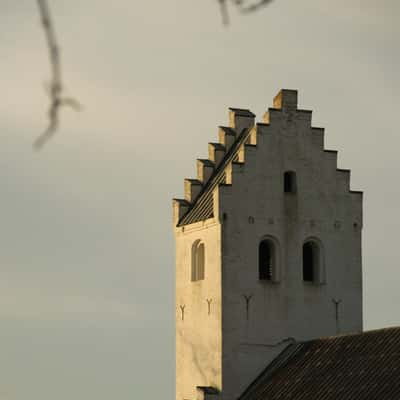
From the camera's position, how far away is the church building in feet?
104

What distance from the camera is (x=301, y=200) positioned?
108ft

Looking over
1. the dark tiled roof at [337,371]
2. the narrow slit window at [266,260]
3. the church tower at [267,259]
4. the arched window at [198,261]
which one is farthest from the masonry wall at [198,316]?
Answer: the dark tiled roof at [337,371]

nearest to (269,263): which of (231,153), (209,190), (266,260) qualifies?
(266,260)

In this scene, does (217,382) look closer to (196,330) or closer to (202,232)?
(196,330)

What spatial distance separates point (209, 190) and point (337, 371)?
26.4 ft

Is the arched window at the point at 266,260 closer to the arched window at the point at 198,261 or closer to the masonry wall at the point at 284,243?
the masonry wall at the point at 284,243

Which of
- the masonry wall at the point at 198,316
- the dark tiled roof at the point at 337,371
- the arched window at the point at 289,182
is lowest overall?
the dark tiled roof at the point at 337,371

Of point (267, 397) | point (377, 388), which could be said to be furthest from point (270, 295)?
point (377, 388)

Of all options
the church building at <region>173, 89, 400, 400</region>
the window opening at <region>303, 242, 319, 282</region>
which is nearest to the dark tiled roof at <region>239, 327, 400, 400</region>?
the church building at <region>173, 89, 400, 400</region>

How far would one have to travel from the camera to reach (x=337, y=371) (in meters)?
28.5

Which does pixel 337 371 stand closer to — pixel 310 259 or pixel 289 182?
pixel 310 259

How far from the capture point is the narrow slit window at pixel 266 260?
32.7 metres

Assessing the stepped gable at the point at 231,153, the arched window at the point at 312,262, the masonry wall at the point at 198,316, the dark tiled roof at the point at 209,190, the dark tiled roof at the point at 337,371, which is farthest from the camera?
the dark tiled roof at the point at 209,190

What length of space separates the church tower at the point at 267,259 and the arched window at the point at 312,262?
0.09 ft
